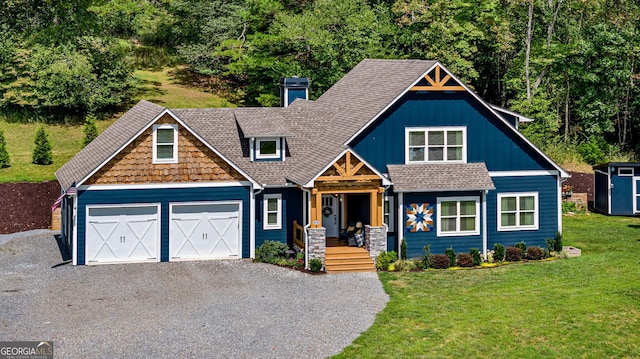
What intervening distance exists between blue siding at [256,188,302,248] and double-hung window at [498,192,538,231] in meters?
7.86

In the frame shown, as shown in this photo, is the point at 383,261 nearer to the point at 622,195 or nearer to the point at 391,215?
the point at 391,215

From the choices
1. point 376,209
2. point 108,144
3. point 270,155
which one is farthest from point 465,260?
point 108,144

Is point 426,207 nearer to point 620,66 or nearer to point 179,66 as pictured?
point 620,66

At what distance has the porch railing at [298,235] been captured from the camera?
92.3 ft

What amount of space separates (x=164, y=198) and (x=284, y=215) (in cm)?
459

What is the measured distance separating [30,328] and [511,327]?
12260 millimetres

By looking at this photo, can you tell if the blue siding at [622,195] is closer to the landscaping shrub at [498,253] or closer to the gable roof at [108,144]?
the landscaping shrub at [498,253]

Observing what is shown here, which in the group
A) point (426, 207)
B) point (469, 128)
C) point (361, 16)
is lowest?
point (426, 207)

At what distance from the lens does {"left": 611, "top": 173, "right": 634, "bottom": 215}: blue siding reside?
39375mm

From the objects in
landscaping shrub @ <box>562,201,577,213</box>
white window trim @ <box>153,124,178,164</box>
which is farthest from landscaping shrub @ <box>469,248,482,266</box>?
landscaping shrub @ <box>562,201,577,213</box>

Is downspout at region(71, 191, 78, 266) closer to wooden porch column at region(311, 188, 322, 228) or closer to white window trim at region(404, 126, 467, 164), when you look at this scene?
wooden porch column at region(311, 188, 322, 228)

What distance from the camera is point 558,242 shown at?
2973 cm

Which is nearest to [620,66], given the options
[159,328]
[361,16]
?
[361,16]

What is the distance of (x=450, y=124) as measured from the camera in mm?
29609
